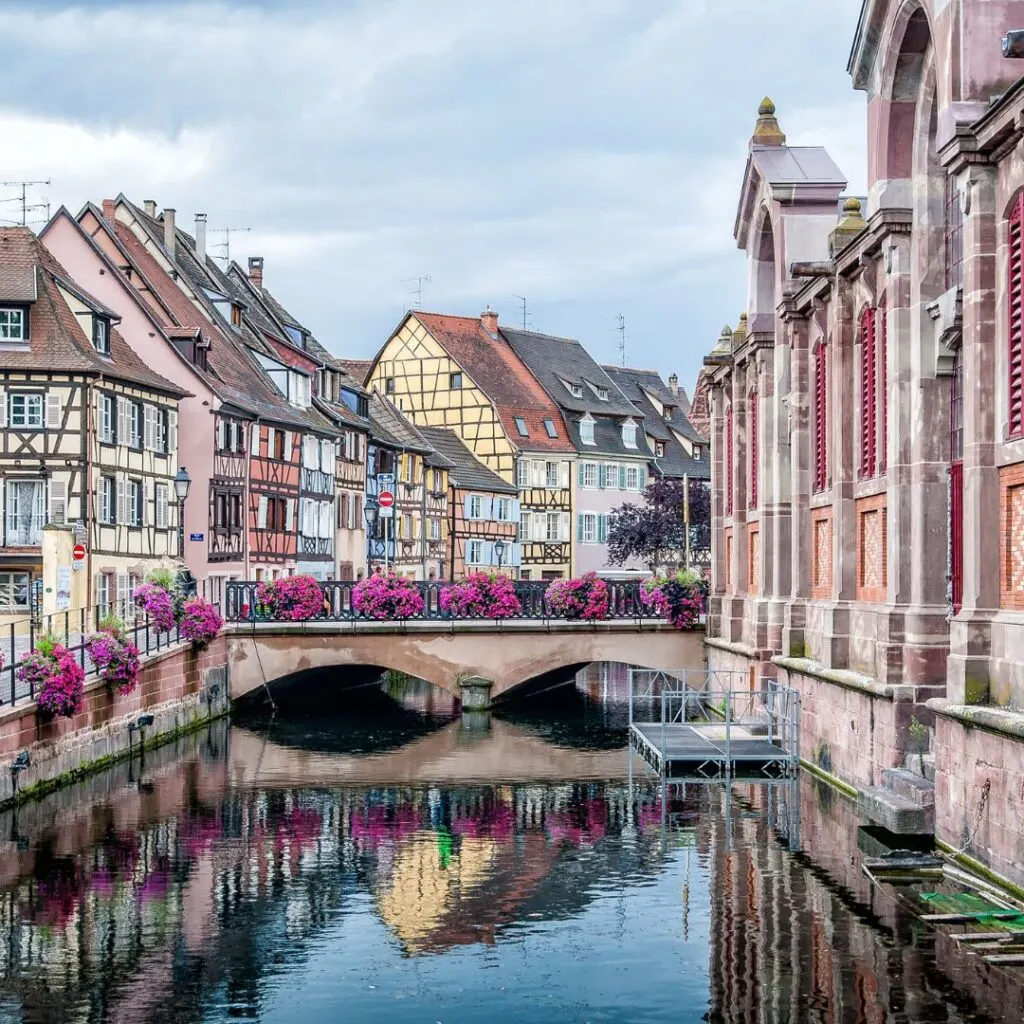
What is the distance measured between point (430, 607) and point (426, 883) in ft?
73.0

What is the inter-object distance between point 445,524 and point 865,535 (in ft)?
159

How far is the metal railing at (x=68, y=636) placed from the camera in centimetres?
2612

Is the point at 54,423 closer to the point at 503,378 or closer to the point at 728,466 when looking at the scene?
the point at 728,466

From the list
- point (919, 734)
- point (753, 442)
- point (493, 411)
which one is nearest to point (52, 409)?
point (753, 442)

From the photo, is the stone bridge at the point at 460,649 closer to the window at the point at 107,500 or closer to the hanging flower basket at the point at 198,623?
the hanging flower basket at the point at 198,623

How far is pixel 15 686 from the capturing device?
2620 cm

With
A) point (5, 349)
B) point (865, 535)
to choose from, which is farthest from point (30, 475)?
point (865, 535)

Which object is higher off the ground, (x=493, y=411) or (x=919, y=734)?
(x=493, y=411)

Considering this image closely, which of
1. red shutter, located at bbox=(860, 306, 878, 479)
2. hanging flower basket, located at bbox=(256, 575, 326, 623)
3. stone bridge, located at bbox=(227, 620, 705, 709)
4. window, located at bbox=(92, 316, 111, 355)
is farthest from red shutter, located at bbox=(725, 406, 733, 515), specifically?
window, located at bbox=(92, 316, 111, 355)

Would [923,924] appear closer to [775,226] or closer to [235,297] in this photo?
[775,226]

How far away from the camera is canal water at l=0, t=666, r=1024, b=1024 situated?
50.4ft

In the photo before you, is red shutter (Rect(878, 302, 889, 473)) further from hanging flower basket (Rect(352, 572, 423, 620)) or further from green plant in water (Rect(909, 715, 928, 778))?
hanging flower basket (Rect(352, 572, 423, 620))

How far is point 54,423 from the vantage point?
142 ft

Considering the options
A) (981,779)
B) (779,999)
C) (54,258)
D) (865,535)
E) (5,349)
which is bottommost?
(779,999)
